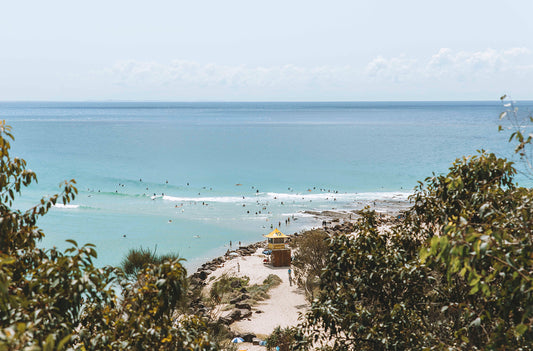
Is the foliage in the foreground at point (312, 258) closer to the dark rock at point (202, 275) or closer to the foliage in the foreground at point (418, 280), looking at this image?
the dark rock at point (202, 275)

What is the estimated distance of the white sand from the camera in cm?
2233

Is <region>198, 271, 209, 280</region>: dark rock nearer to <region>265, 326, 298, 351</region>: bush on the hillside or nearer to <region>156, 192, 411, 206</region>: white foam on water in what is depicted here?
<region>265, 326, 298, 351</region>: bush on the hillside

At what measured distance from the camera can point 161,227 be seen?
4650cm

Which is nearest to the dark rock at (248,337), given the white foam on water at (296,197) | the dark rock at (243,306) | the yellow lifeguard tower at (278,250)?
the dark rock at (243,306)

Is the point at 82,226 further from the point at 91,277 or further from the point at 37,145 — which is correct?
the point at 37,145

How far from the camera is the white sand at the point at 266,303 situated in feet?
73.3

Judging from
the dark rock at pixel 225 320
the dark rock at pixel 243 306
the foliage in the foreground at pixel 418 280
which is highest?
the foliage in the foreground at pixel 418 280

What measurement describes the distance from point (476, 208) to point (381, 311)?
2.29 metres

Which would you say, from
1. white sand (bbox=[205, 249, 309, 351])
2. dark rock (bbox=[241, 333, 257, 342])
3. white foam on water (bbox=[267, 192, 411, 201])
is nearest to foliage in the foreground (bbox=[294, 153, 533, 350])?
white sand (bbox=[205, 249, 309, 351])

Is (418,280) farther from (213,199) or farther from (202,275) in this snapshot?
(213,199)

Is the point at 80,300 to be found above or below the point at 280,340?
above

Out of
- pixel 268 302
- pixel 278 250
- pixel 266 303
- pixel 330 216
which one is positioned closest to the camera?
pixel 266 303

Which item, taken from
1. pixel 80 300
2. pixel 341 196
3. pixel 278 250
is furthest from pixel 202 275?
pixel 341 196

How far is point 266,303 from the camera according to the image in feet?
86.6
